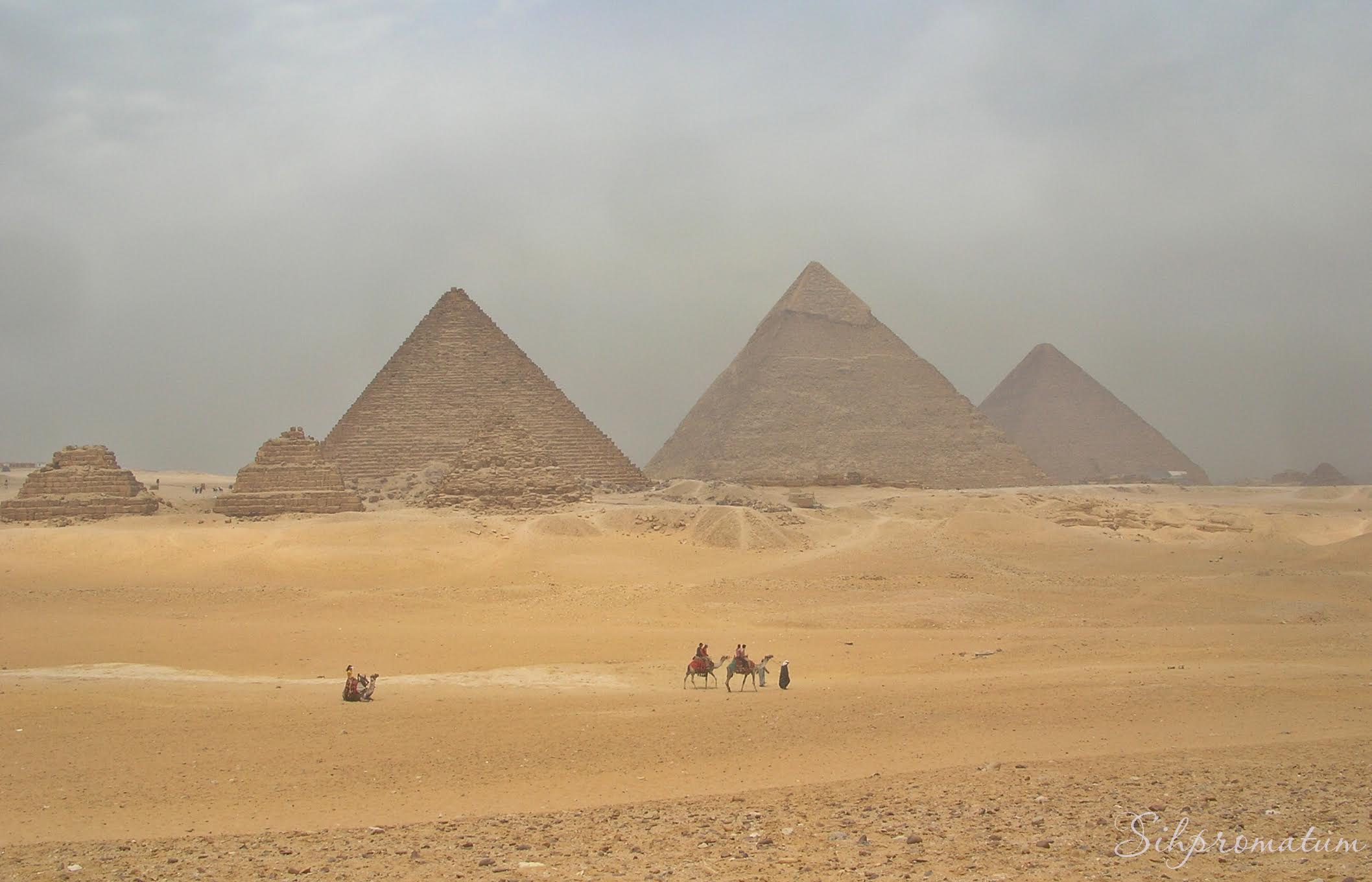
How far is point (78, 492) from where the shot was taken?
22031mm

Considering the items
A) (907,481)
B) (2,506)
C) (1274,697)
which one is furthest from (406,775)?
(907,481)

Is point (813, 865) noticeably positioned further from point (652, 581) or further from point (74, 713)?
point (652, 581)

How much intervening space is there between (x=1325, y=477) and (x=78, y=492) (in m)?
52.1

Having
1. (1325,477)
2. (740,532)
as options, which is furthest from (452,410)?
(1325,477)

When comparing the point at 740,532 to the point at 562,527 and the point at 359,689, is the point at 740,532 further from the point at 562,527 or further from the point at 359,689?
the point at 359,689

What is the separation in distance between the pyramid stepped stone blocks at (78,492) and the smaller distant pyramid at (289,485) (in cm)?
164

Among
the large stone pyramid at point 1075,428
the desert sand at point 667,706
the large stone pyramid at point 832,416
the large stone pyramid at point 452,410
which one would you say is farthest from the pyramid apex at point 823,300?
the desert sand at point 667,706

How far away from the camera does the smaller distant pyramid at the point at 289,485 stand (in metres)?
22.4

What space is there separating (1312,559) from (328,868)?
50.6 feet

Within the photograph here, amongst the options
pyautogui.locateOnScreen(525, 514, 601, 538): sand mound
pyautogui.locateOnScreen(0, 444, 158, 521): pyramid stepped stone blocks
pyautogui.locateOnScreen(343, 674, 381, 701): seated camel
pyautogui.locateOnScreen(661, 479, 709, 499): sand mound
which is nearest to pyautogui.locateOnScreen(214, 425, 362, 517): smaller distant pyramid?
pyautogui.locateOnScreen(0, 444, 158, 521): pyramid stepped stone blocks

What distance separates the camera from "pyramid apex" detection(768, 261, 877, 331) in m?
52.3

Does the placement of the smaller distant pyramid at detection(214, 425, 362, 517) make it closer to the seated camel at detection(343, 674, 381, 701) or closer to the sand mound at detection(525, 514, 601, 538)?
the sand mound at detection(525, 514, 601, 538)

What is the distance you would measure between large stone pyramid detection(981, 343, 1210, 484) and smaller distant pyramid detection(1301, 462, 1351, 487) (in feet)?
15.0

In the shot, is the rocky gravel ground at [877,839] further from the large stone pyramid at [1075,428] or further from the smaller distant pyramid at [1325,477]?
the smaller distant pyramid at [1325,477]
